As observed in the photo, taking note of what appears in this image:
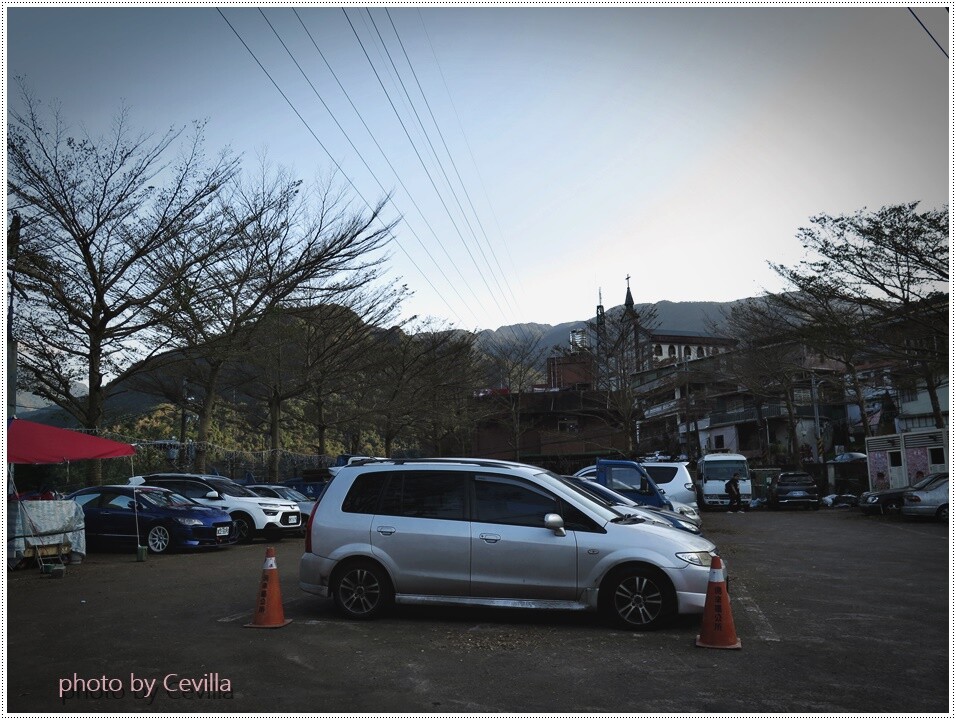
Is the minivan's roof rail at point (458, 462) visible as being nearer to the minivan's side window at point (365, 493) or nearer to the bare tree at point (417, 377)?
the minivan's side window at point (365, 493)

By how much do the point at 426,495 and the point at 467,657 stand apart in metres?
2.36

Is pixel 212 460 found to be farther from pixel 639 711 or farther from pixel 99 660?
pixel 639 711

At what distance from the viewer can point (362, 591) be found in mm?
8969

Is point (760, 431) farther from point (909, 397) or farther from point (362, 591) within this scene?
point (362, 591)

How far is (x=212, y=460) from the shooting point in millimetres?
33906

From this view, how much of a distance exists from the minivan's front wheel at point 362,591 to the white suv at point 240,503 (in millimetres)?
12063

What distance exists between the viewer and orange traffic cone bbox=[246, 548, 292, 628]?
27.7 feet

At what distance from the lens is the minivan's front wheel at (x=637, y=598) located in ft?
27.0

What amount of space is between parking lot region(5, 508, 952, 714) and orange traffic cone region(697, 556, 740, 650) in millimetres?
195

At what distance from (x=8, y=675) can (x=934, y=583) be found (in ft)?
36.9

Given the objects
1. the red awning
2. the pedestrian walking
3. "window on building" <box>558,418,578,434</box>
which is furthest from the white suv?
"window on building" <box>558,418,578,434</box>

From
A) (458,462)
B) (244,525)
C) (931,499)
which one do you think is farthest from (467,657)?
(931,499)

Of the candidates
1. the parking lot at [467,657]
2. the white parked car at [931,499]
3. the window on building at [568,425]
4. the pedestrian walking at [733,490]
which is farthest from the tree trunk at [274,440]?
the window on building at [568,425]

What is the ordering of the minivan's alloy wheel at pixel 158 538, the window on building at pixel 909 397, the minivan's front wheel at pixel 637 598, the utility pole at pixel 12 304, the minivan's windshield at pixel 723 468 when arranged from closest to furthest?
the minivan's front wheel at pixel 637 598 < the utility pole at pixel 12 304 < the minivan's alloy wheel at pixel 158 538 < the minivan's windshield at pixel 723 468 < the window on building at pixel 909 397
